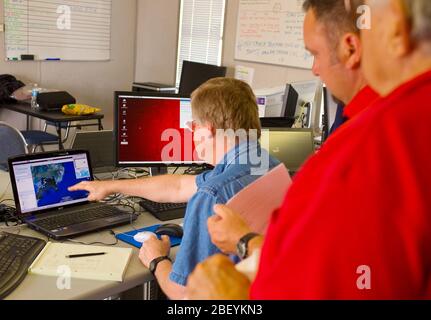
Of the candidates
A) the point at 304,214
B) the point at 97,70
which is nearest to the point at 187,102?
the point at 304,214

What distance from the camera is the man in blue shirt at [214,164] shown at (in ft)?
4.54

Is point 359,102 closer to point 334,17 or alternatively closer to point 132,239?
point 334,17

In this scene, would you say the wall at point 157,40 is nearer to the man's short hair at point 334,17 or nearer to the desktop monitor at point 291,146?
the desktop monitor at point 291,146

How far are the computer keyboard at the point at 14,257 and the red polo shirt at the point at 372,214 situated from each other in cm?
100

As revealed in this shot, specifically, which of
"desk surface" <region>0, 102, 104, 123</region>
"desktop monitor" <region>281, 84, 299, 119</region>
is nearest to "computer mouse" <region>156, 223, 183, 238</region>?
"desktop monitor" <region>281, 84, 299, 119</region>

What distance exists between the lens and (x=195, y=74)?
532cm

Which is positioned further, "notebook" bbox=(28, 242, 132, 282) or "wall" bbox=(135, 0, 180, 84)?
"wall" bbox=(135, 0, 180, 84)

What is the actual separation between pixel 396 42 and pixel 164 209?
5.02 ft

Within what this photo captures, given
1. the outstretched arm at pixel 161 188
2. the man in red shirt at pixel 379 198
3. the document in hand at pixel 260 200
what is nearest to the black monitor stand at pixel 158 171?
the outstretched arm at pixel 161 188

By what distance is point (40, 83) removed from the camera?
5.36 m

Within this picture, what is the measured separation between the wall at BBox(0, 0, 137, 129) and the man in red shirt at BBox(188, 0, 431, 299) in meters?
5.06

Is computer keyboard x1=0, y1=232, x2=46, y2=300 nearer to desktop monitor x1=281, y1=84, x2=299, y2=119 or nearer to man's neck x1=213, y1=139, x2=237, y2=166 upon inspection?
man's neck x1=213, y1=139, x2=237, y2=166

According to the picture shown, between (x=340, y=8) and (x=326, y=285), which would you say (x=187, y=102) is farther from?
(x=326, y=285)

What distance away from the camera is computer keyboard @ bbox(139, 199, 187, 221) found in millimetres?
1988
